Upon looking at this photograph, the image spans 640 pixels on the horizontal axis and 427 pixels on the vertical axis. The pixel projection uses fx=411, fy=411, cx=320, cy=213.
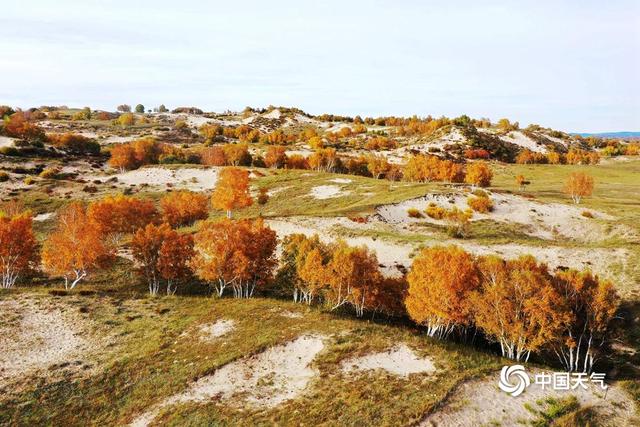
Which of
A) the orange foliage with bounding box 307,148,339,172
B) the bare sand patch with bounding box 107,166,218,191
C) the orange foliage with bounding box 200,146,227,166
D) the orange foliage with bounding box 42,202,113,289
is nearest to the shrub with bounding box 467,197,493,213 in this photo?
the orange foliage with bounding box 42,202,113,289

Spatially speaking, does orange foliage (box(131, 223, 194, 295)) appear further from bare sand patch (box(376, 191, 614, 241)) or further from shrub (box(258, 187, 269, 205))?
shrub (box(258, 187, 269, 205))

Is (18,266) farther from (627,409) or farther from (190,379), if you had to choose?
(627,409)

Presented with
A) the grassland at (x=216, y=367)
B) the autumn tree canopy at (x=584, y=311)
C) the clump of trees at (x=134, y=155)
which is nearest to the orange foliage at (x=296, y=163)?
the clump of trees at (x=134, y=155)

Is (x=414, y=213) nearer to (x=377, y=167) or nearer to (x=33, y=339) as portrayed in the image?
(x=377, y=167)

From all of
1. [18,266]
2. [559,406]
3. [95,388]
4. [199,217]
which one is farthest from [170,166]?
[559,406]

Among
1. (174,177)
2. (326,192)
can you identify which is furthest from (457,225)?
(174,177)

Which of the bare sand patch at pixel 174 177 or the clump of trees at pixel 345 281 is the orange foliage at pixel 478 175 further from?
the bare sand patch at pixel 174 177
